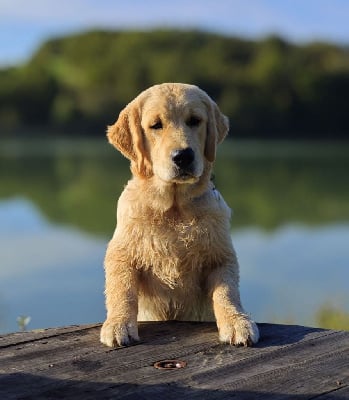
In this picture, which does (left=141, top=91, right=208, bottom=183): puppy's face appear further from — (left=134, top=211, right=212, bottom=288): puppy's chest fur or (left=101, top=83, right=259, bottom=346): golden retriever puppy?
(left=134, top=211, right=212, bottom=288): puppy's chest fur

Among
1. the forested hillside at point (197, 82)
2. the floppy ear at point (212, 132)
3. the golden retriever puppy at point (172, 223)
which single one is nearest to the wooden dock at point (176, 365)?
the golden retriever puppy at point (172, 223)

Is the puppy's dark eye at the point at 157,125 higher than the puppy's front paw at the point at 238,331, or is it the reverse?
the puppy's dark eye at the point at 157,125

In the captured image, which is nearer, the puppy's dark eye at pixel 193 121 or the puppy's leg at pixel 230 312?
the puppy's leg at pixel 230 312

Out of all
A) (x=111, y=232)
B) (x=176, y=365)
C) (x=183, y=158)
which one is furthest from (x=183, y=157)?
(x=111, y=232)

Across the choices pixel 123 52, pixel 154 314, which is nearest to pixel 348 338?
pixel 154 314

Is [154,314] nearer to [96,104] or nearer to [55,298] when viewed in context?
[55,298]

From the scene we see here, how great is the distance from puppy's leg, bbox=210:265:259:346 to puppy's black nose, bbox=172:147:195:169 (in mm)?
514

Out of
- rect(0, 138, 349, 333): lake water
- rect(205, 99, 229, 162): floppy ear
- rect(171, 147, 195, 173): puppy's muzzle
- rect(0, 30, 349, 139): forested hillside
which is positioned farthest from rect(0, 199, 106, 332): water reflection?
rect(0, 30, 349, 139): forested hillside

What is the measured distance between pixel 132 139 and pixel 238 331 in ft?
3.48

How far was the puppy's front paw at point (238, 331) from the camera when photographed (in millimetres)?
3082

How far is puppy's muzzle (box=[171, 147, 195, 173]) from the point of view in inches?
129

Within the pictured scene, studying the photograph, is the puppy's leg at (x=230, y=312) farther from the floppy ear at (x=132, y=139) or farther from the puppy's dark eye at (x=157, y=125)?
the puppy's dark eye at (x=157, y=125)

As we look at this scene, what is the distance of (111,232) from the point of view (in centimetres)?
1341

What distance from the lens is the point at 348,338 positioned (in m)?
3.20
